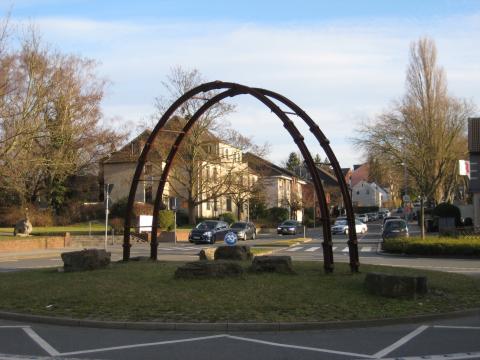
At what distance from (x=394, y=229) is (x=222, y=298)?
2623 cm

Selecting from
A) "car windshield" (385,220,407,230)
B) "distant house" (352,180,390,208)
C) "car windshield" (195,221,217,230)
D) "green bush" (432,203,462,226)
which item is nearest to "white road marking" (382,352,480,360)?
"car windshield" (385,220,407,230)

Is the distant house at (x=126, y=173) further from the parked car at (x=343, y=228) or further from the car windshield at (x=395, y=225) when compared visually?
the car windshield at (x=395, y=225)

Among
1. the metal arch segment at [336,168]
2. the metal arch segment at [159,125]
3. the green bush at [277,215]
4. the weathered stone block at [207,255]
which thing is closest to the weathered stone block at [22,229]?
the metal arch segment at [159,125]

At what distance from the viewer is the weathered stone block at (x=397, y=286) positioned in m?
11.2

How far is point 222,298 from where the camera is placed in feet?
36.4

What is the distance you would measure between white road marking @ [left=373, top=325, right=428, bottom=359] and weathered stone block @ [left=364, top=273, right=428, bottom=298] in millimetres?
1800

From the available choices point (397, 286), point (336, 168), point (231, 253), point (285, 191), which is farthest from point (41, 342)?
point (285, 191)

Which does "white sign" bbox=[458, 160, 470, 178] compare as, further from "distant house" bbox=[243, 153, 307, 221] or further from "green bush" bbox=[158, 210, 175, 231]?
"distant house" bbox=[243, 153, 307, 221]

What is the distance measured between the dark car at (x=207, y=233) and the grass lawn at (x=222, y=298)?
2479cm

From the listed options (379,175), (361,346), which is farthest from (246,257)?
(379,175)

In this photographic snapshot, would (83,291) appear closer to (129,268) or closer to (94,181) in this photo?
(129,268)

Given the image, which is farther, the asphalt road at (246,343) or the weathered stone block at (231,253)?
the weathered stone block at (231,253)

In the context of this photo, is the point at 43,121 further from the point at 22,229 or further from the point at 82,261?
the point at 82,261

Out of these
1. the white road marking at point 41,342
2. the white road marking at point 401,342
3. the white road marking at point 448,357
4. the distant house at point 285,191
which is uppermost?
the distant house at point 285,191
